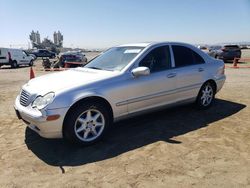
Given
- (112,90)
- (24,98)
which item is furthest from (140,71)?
(24,98)

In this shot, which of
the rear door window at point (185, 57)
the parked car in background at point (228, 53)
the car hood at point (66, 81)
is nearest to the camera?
the car hood at point (66, 81)

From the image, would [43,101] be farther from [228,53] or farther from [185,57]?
[228,53]

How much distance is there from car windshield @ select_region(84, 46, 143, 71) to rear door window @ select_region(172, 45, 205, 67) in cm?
88

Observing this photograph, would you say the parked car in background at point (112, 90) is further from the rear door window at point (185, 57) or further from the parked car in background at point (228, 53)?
the parked car in background at point (228, 53)

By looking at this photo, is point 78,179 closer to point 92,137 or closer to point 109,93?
point 92,137

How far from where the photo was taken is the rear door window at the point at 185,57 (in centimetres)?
606

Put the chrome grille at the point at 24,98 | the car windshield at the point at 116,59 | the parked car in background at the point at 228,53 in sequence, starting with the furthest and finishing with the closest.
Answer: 1. the parked car in background at the point at 228,53
2. the car windshield at the point at 116,59
3. the chrome grille at the point at 24,98

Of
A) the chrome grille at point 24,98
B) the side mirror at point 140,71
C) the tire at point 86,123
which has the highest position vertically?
the side mirror at point 140,71

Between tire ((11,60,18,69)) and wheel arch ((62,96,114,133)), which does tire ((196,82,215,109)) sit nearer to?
wheel arch ((62,96,114,133))

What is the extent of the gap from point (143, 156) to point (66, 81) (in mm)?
1790

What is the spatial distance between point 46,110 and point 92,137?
37.1 inches

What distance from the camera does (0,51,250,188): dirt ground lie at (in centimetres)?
368

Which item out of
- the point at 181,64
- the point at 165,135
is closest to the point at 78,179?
the point at 165,135

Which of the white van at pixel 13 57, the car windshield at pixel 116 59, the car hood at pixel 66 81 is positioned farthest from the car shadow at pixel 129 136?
the white van at pixel 13 57
